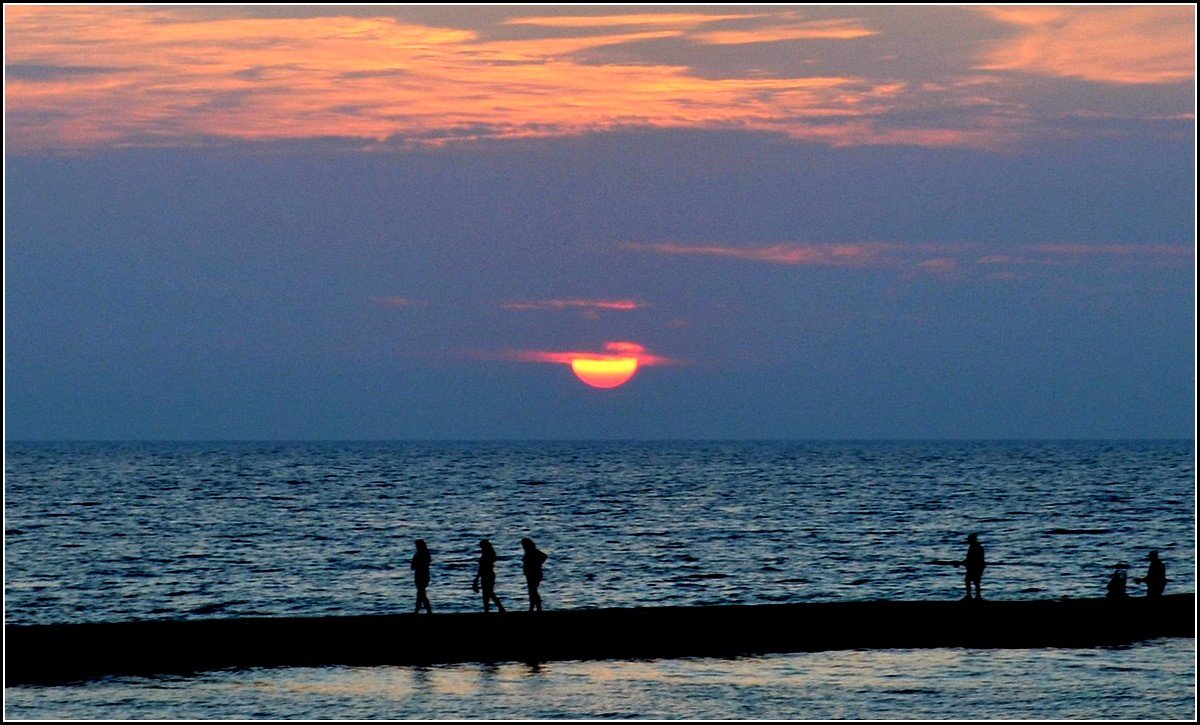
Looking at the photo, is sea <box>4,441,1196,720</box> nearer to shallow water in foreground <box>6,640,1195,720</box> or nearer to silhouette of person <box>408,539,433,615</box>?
shallow water in foreground <box>6,640,1195,720</box>

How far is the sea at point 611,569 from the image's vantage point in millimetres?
21453

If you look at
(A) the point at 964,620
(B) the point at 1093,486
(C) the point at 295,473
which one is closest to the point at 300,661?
(A) the point at 964,620

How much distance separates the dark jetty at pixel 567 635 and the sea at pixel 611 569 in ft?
2.59

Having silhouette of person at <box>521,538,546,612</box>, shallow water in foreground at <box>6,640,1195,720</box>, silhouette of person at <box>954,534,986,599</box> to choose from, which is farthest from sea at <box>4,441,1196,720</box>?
silhouette of person at <box>954,534,986,599</box>

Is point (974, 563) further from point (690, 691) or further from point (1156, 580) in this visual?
point (690, 691)

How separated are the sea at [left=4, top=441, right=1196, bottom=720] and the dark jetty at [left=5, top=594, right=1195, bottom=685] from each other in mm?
788

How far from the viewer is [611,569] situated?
172 feet

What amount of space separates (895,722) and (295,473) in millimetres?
148816

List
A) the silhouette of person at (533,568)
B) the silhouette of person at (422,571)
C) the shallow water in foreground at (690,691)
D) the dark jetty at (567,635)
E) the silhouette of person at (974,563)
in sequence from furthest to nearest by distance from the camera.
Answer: the silhouette of person at (974,563)
the silhouette of person at (422,571)
the silhouette of person at (533,568)
the dark jetty at (567,635)
the shallow water in foreground at (690,691)

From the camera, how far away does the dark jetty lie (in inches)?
952

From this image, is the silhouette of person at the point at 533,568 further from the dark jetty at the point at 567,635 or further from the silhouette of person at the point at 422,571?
the silhouette of person at the point at 422,571

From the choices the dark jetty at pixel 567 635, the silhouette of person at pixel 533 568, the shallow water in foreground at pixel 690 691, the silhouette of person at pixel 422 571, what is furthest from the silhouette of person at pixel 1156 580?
the silhouette of person at pixel 422 571

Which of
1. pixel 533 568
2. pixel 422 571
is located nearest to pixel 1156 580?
pixel 533 568

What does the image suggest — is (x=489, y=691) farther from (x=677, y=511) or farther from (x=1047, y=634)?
(x=677, y=511)
